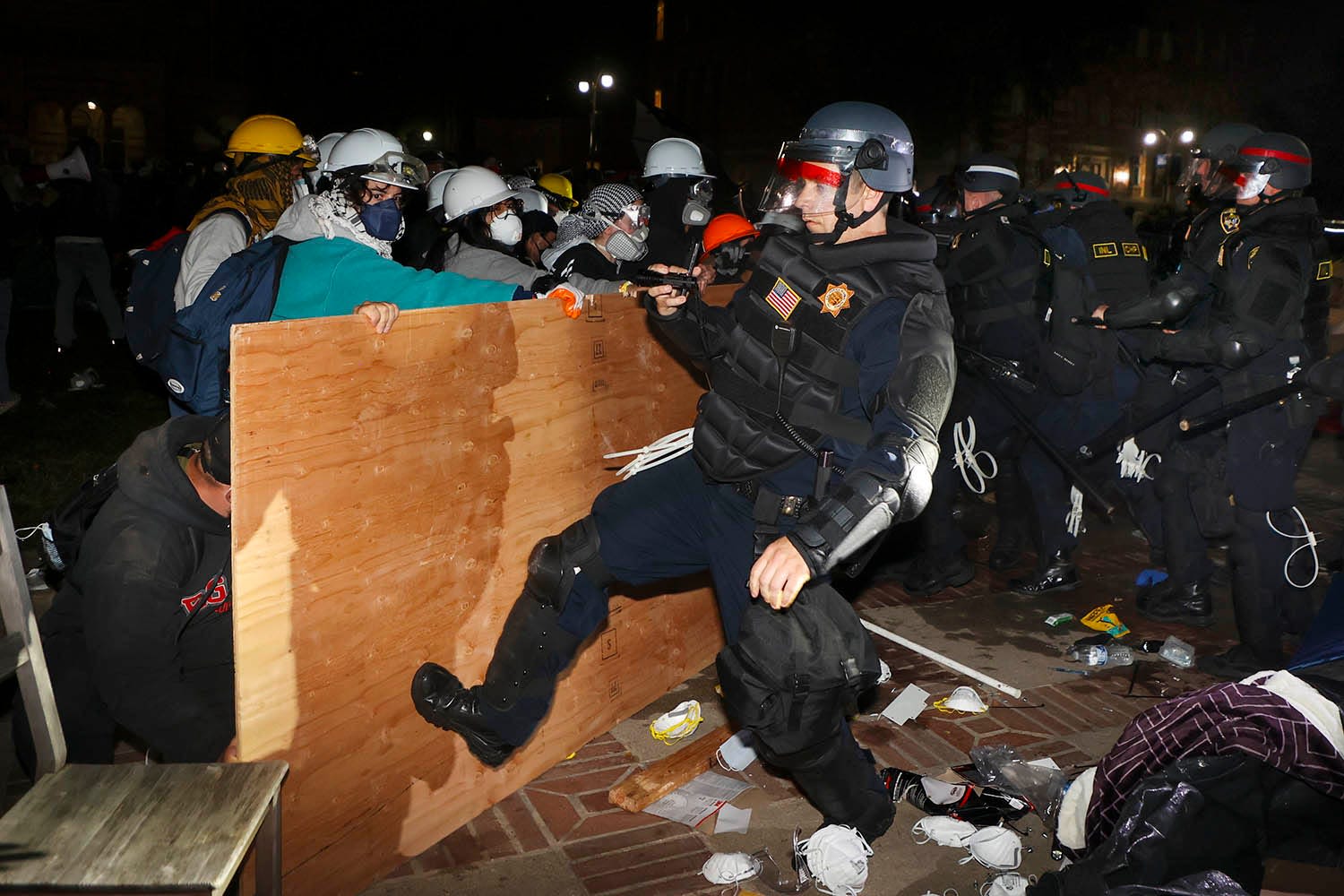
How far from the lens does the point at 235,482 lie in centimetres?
274

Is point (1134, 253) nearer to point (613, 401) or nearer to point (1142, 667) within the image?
point (1142, 667)

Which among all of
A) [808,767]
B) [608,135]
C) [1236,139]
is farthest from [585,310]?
[608,135]

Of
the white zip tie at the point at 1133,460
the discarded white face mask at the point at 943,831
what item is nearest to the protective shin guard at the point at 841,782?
the discarded white face mask at the point at 943,831

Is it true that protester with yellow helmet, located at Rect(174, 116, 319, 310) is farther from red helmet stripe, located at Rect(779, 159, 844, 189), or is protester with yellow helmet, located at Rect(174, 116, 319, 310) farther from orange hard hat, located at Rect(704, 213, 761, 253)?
red helmet stripe, located at Rect(779, 159, 844, 189)

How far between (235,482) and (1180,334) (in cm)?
473

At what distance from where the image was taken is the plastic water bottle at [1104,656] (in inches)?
210

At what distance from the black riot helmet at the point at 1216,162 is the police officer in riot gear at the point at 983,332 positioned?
2.91ft

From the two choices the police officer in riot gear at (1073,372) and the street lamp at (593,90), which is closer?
the police officer in riot gear at (1073,372)

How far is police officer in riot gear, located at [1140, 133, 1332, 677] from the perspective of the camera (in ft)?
16.8

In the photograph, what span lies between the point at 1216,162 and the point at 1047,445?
70.5 inches

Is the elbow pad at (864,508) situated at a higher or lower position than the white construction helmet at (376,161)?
lower

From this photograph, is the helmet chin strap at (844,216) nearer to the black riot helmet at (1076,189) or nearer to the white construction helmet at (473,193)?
the white construction helmet at (473,193)

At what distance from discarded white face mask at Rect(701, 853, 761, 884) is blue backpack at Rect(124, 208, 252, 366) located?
2.86m

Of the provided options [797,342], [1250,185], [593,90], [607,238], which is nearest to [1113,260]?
[1250,185]
